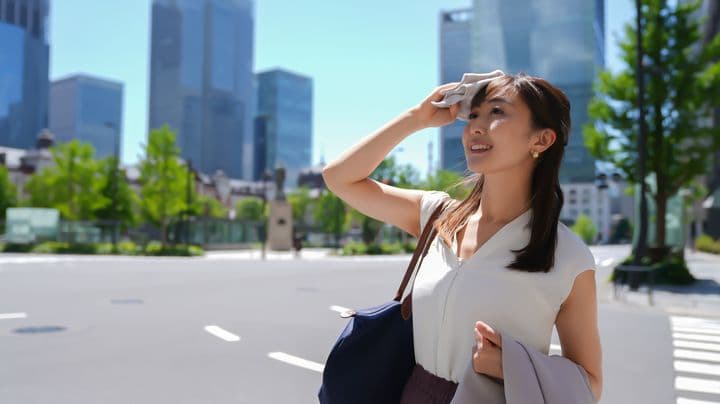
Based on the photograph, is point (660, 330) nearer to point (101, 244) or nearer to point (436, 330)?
point (436, 330)

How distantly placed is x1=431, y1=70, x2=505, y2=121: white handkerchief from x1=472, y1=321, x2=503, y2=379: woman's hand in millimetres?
716

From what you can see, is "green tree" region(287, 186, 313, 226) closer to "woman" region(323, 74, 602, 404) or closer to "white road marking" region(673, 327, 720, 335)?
"white road marking" region(673, 327, 720, 335)

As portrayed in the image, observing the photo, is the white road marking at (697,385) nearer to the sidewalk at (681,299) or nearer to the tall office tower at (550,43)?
the sidewalk at (681,299)

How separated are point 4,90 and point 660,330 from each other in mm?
194517

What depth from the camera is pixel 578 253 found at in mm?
1739

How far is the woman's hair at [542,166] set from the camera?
174cm

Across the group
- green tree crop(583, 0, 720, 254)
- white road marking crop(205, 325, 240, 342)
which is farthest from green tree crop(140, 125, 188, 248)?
white road marking crop(205, 325, 240, 342)

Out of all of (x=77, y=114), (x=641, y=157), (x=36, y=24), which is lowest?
(x=641, y=157)

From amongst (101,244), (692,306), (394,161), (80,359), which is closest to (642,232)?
(692,306)

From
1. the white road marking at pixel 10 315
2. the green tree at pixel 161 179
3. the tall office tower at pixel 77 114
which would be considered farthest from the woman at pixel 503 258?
the tall office tower at pixel 77 114

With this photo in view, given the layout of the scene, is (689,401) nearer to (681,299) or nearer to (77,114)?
(681,299)

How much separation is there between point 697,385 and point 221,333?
6.43 m

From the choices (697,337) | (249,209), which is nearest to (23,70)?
(249,209)

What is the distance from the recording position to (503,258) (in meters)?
1.80
